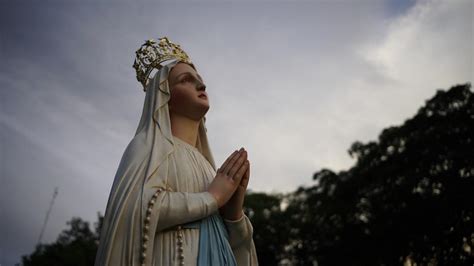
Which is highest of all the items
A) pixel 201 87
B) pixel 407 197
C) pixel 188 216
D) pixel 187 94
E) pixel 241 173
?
pixel 407 197

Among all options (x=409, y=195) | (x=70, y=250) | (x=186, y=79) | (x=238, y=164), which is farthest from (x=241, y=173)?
(x=70, y=250)

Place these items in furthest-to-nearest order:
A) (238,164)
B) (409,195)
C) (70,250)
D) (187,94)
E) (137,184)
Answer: (70,250)
(409,195)
(187,94)
(238,164)
(137,184)

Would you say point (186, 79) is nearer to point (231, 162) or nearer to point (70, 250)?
point (231, 162)

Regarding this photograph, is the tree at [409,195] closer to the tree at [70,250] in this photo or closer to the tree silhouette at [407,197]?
the tree silhouette at [407,197]

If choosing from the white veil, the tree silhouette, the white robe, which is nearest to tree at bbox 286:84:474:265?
the tree silhouette

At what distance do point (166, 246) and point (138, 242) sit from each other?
28cm

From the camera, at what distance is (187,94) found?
414 cm

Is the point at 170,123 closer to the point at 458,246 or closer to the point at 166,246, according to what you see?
the point at 166,246

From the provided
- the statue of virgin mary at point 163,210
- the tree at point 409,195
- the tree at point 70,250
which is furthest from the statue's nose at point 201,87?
the tree at point 70,250

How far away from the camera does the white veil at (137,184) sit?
2.95 metres

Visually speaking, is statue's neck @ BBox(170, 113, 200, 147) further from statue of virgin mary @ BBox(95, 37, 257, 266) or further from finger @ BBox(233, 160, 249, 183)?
finger @ BBox(233, 160, 249, 183)

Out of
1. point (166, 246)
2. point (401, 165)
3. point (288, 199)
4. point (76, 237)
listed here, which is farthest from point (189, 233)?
point (76, 237)

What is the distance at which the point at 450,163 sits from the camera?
19953 mm

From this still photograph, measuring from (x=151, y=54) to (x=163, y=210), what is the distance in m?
2.44
